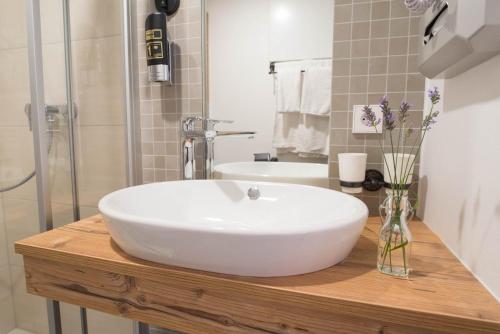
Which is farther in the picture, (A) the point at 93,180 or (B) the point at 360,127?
(A) the point at 93,180

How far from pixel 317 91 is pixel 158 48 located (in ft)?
1.98

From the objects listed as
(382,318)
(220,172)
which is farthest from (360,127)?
(382,318)

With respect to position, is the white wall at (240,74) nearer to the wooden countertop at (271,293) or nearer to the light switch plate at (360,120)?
the light switch plate at (360,120)

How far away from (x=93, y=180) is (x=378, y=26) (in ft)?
4.09

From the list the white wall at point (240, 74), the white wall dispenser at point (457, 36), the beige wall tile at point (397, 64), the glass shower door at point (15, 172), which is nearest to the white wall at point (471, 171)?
the white wall dispenser at point (457, 36)

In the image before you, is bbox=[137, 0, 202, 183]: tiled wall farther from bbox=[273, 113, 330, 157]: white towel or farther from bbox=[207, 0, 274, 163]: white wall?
bbox=[273, 113, 330, 157]: white towel

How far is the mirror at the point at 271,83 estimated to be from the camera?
97cm

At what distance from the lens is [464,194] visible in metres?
0.57

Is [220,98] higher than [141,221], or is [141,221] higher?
[220,98]

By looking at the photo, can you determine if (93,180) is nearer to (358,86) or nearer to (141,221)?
(141,221)

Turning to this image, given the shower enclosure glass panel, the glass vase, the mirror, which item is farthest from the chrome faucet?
the glass vase

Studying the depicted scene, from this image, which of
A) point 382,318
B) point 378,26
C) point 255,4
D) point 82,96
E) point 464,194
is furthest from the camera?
point 82,96

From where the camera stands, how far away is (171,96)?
1.15 metres

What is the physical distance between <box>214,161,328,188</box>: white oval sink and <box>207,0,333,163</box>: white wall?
39 millimetres
